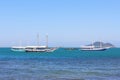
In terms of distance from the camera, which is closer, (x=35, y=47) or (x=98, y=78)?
(x=98, y=78)

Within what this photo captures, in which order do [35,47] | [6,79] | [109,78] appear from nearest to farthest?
1. [6,79]
2. [109,78]
3. [35,47]

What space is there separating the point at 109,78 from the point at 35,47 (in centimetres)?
13479

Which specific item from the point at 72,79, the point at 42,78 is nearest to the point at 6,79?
the point at 42,78

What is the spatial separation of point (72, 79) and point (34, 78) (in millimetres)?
4323

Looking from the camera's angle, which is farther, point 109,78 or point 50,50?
point 50,50

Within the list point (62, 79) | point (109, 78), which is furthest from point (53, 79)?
point (109, 78)

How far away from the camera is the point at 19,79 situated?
135ft

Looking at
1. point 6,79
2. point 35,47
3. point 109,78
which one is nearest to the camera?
point 6,79

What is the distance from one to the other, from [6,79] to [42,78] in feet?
13.7

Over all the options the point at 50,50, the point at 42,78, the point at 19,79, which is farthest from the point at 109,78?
the point at 50,50

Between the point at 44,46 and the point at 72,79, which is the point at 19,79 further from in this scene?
the point at 44,46

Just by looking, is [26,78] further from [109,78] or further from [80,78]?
[109,78]

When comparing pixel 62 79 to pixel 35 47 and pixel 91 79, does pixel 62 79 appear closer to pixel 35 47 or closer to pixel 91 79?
pixel 91 79

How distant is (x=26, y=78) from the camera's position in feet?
139
